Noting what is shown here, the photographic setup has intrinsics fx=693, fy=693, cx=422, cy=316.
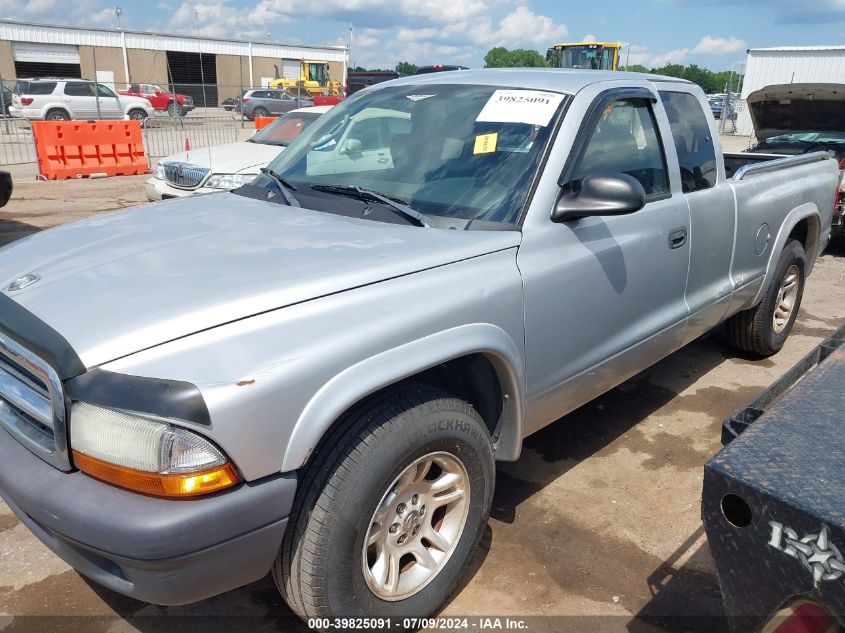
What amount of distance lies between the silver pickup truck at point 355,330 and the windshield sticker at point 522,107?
1 cm

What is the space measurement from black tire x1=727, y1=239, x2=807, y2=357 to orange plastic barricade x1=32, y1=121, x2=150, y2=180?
1279 cm

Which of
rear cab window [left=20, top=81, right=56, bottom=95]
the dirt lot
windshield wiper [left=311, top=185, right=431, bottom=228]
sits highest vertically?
rear cab window [left=20, top=81, right=56, bottom=95]

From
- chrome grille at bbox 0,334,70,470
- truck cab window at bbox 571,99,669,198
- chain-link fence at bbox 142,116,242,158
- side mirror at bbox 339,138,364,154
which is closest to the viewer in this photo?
chrome grille at bbox 0,334,70,470

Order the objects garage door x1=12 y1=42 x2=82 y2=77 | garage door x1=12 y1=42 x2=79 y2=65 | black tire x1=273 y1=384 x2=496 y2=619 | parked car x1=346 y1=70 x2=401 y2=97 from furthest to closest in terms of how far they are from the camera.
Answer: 1. garage door x1=12 y1=42 x2=82 y2=77
2. garage door x1=12 y1=42 x2=79 y2=65
3. parked car x1=346 y1=70 x2=401 y2=97
4. black tire x1=273 y1=384 x2=496 y2=619

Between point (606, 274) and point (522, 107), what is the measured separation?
81 centimetres

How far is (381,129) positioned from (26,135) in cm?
2263

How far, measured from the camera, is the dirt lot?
2.57 meters

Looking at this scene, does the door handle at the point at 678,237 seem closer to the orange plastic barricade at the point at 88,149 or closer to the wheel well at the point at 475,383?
the wheel well at the point at 475,383

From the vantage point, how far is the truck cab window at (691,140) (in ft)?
12.0

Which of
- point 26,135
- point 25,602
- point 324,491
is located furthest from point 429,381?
point 26,135

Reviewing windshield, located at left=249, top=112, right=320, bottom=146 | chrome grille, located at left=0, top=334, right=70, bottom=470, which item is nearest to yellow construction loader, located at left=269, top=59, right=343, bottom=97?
windshield, located at left=249, top=112, right=320, bottom=146

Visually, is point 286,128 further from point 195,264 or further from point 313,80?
point 313,80

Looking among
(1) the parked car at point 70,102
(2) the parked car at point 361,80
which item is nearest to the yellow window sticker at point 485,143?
(1) the parked car at point 70,102

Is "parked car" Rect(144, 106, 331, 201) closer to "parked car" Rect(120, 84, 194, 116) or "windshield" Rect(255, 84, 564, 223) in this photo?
"windshield" Rect(255, 84, 564, 223)
